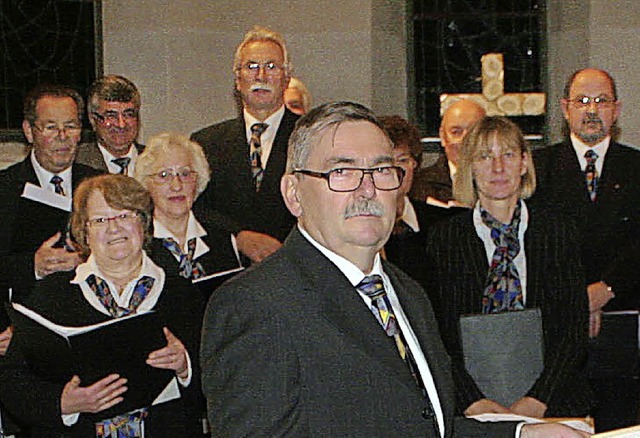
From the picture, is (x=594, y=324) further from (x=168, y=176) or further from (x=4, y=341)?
(x=4, y=341)

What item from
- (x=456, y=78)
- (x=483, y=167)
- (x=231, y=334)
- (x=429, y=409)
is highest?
(x=456, y=78)

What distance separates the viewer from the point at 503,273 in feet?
14.7

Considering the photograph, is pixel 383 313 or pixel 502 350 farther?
pixel 502 350

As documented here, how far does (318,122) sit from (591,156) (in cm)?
304

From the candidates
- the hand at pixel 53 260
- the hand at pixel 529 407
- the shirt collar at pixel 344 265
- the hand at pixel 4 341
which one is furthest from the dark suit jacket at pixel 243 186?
the shirt collar at pixel 344 265

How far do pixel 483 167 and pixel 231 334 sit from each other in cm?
230

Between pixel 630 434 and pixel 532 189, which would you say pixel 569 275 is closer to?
pixel 532 189

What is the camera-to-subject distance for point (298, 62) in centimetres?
809

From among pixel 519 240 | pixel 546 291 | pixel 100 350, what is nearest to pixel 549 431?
pixel 100 350

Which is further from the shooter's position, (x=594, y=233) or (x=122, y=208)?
(x=594, y=233)

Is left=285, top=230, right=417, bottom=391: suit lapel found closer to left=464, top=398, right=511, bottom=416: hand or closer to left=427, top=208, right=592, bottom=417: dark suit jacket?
left=464, top=398, right=511, bottom=416: hand

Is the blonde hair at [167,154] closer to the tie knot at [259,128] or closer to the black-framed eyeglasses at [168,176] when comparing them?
the black-framed eyeglasses at [168,176]

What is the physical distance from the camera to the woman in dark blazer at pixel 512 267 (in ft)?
14.3

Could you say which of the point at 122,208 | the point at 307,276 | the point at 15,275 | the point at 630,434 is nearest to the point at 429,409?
the point at 307,276
